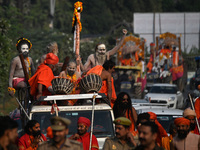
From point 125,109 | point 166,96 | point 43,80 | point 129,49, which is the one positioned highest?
point 129,49

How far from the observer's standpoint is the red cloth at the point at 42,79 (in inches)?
399

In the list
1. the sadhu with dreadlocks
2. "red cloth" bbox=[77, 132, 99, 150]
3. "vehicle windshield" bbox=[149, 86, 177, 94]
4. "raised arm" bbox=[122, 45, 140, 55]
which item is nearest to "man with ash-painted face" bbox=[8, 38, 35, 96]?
the sadhu with dreadlocks

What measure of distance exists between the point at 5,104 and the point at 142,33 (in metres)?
43.0

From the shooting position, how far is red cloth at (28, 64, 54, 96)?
10.1 m

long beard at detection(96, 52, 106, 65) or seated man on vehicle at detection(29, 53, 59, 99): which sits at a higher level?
long beard at detection(96, 52, 106, 65)

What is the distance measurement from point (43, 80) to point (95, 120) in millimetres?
1454

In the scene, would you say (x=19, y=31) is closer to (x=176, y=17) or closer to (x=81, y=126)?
(x=81, y=126)

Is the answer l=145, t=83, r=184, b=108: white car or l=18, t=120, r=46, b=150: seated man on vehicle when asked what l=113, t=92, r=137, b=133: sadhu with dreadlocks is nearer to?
l=18, t=120, r=46, b=150: seated man on vehicle

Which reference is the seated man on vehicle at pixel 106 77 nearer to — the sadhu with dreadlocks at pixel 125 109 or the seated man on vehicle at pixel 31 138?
the sadhu with dreadlocks at pixel 125 109

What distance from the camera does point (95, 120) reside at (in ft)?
30.3

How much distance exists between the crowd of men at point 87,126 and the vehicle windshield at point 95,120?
315 millimetres

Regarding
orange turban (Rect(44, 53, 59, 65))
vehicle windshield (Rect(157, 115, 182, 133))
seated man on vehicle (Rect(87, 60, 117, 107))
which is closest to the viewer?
orange turban (Rect(44, 53, 59, 65))

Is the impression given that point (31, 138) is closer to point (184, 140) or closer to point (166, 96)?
point (184, 140)

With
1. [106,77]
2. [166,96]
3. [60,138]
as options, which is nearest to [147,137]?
[60,138]
